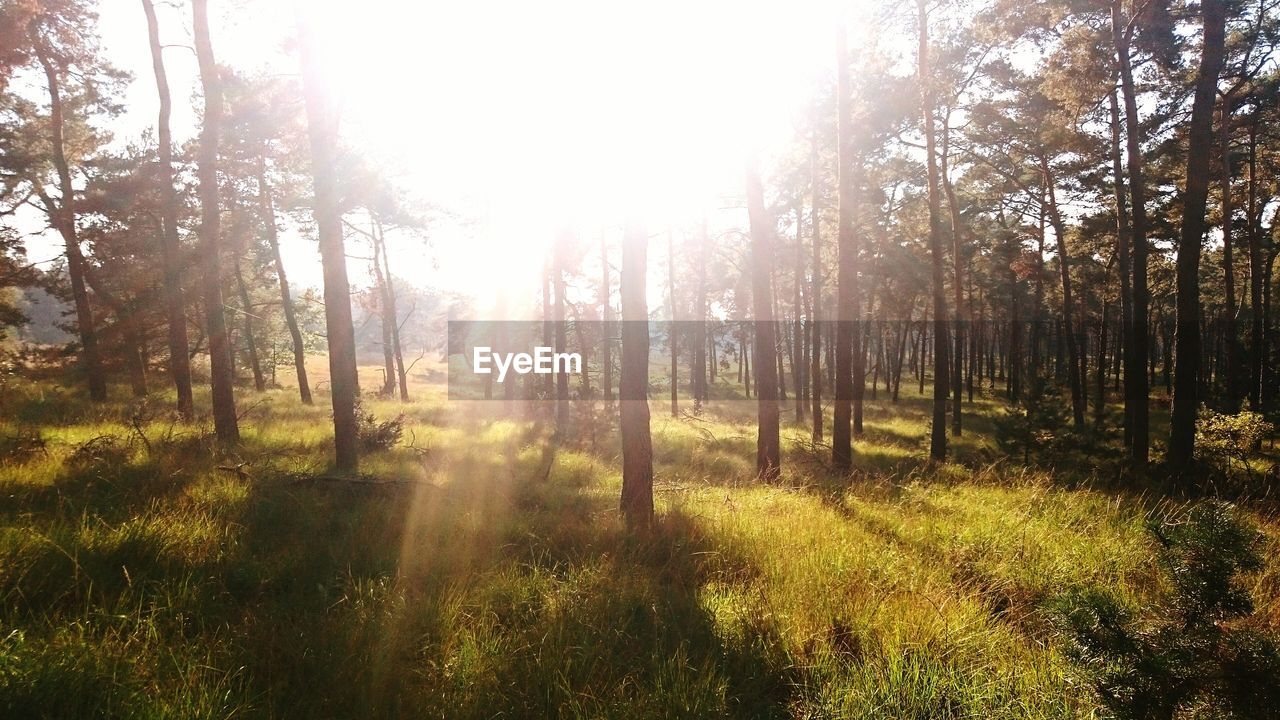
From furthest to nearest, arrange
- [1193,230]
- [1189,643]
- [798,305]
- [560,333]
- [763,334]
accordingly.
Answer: [798,305]
[560,333]
[763,334]
[1193,230]
[1189,643]

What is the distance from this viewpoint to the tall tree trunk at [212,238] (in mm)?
8852

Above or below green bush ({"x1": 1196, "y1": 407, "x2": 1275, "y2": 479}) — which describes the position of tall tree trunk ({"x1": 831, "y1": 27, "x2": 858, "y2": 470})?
above

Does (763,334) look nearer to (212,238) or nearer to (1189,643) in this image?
(1189,643)

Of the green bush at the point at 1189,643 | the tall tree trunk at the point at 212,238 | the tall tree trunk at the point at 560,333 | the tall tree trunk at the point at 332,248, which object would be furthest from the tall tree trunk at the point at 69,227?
the green bush at the point at 1189,643

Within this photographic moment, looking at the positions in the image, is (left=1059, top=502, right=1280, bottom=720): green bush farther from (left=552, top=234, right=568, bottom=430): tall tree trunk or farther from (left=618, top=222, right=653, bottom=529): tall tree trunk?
(left=552, top=234, right=568, bottom=430): tall tree trunk

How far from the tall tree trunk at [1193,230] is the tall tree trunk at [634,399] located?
978 cm

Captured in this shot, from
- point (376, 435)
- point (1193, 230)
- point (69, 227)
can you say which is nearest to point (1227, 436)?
point (1193, 230)

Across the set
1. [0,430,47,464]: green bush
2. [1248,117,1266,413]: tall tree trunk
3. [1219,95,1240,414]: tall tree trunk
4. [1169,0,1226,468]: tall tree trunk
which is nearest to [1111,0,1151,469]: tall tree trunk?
[1169,0,1226,468]: tall tree trunk

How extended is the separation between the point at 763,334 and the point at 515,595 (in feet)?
25.5

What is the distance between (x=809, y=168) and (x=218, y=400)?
16.9 meters

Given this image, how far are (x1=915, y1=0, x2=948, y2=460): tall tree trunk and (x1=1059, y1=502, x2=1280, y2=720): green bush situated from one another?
462 inches

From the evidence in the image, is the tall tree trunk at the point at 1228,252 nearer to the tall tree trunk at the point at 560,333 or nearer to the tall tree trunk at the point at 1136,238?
the tall tree trunk at the point at 1136,238

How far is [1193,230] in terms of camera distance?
351 inches

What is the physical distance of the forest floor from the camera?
2668mm
